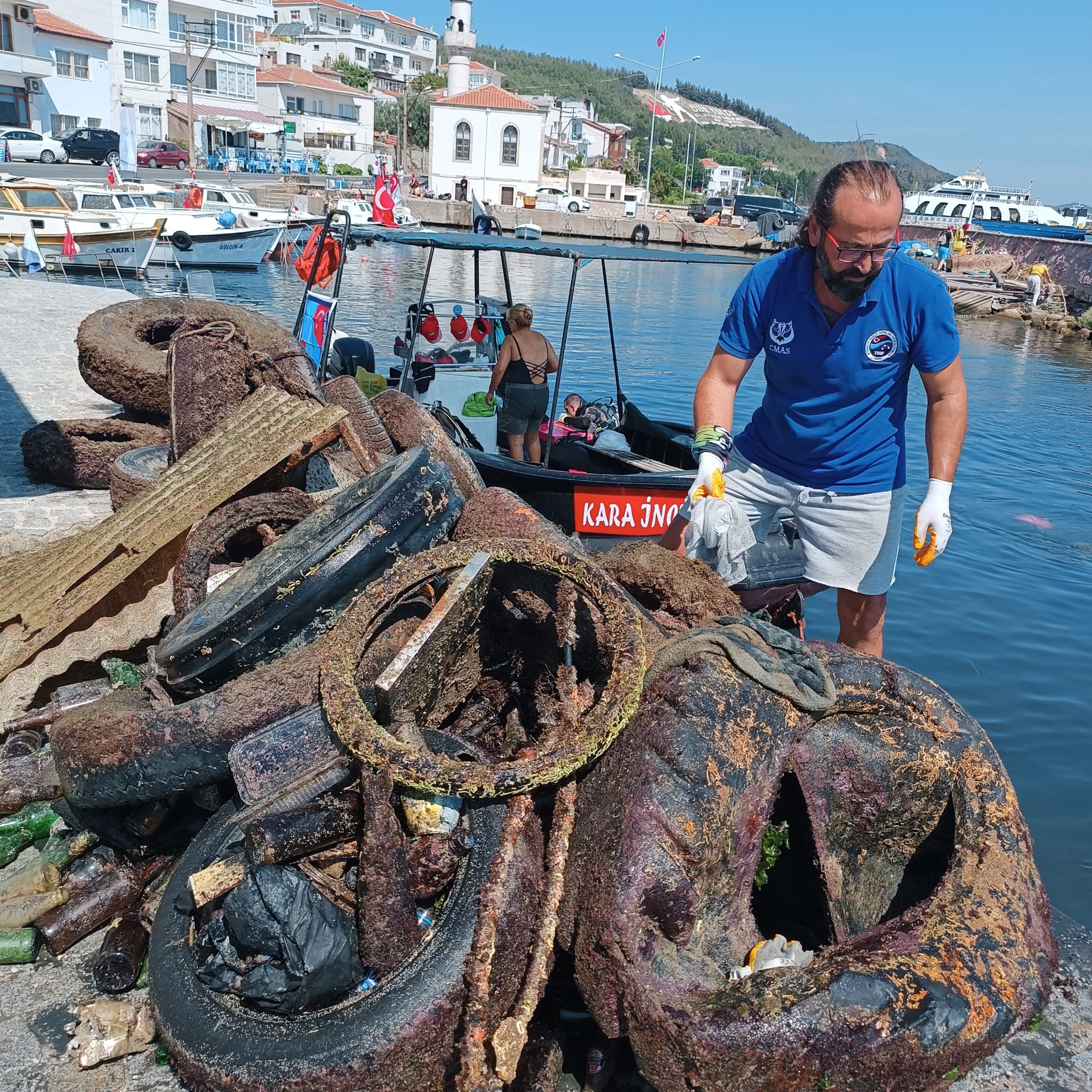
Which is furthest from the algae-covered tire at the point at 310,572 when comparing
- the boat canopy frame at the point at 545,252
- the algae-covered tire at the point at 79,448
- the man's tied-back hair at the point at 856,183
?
the algae-covered tire at the point at 79,448

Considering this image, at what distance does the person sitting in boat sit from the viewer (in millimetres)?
8383

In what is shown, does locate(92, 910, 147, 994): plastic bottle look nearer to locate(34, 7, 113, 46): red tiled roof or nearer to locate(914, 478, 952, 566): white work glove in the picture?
locate(914, 478, 952, 566): white work glove

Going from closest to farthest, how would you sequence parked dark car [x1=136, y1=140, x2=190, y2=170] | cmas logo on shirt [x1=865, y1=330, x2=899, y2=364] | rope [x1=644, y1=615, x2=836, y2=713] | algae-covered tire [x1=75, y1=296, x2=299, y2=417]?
1. rope [x1=644, y1=615, x2=836, y2=713]
2. cmas logo on shirt [x1=865, y1=330, x2=899, y2=364]
3. algae-covered tire [x1=75, y1=296, x2=299, y2=417]
4. parked dark car [x1=136, y1=140, x2=190, y2=170]

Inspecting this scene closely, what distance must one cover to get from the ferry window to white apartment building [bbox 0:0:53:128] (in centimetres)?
3671

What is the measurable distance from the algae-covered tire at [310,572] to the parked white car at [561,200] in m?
64.4

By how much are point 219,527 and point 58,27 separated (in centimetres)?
6639

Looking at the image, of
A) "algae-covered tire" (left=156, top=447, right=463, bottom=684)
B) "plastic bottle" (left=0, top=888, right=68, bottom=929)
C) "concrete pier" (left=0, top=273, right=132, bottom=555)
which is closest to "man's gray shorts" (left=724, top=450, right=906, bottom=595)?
"algae-covered tire" (left=156, top=447, right=463, bottom=684)

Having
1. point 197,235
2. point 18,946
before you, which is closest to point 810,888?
point 18,946

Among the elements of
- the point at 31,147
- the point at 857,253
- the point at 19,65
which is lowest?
the point at 857,253

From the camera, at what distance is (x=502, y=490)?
12.9 feet

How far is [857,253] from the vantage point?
334cm

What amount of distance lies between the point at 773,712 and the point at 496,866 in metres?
0.90

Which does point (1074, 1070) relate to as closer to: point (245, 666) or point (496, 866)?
point (496, 866)

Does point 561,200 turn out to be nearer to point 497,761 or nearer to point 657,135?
point 497,761
